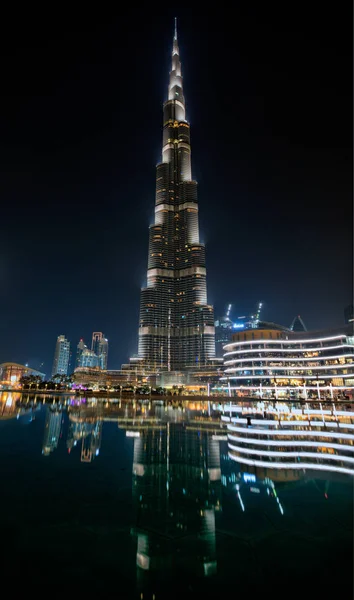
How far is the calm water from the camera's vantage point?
5137 millimetres

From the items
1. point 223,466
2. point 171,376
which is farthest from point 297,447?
point 171,376

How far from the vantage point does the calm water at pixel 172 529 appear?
5.14 meters

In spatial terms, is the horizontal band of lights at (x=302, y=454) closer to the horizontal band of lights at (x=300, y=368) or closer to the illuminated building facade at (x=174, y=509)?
the illuminated building facade at (x=174, y=509)

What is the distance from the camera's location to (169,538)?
6.65 metres

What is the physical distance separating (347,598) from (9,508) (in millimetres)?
8691

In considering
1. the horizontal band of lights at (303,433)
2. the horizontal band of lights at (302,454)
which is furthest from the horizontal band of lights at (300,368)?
the horizontal band of lights at (302,454)

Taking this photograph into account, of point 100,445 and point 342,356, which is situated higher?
point 342,356

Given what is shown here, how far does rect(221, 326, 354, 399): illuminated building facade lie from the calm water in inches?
3711

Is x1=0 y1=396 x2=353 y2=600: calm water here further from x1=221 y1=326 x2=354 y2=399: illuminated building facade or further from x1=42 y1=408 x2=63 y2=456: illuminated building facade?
x1=221 y1=326 x2=354 y2=399: illuminated building facade

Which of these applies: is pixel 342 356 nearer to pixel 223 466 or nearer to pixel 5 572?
pixel 223 466

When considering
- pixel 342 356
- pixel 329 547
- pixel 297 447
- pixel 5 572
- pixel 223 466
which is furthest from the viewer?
pixel 342 356

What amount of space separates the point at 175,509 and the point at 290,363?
113230mm

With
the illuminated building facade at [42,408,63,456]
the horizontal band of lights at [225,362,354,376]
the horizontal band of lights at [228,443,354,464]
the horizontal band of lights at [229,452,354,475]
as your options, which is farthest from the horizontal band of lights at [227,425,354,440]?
the horizontal band of lights at [225,362,354,376]

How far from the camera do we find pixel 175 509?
827 cm
